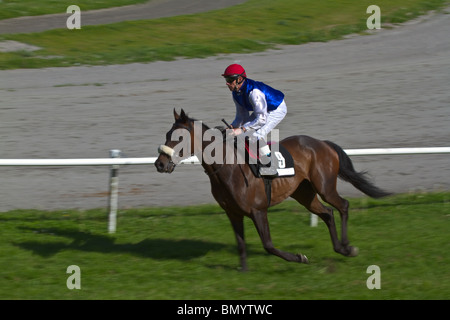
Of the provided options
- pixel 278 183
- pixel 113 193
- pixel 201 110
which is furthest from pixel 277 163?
pixel 201 110

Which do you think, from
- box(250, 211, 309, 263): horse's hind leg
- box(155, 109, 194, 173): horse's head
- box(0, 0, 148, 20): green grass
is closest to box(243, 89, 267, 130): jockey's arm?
box(155, 109, 194, 173): horse's head

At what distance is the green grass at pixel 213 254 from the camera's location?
6.29 metres

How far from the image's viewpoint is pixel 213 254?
Result: 291 inches

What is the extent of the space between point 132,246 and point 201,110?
21.4 ft

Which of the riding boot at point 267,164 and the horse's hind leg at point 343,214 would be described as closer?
the riding boot at point 267,164

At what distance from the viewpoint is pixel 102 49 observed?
1823 centimetres

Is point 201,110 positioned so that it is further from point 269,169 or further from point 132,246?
point 269,169

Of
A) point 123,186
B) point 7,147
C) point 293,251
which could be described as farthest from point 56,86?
point 293,251

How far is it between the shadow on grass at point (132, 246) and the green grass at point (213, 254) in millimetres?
11

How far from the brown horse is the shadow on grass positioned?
756 millimetres

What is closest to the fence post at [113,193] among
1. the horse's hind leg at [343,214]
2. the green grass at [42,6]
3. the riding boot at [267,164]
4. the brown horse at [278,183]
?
the brown horse at [278,183]

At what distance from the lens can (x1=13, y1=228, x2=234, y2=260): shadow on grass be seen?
7.37 m

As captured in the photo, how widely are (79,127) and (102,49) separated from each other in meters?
5.98

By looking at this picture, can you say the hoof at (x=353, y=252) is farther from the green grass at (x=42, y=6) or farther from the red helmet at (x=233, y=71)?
the green grass at (x=42, y=6)
